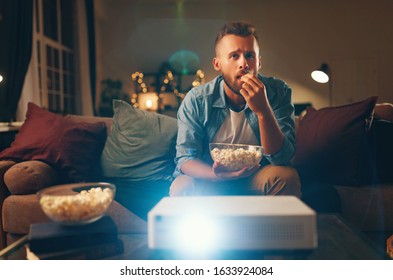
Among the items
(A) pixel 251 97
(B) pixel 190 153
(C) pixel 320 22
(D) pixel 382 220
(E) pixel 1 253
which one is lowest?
(D) pixel 382 220

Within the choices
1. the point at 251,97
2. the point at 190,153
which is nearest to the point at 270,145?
the point at 251,97

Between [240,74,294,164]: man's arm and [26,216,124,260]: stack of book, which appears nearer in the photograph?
[26,216,124,260]: stack of book

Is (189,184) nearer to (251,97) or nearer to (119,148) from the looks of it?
(251,97)

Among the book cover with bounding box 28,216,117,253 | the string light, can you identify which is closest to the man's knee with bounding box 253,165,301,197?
the book cover with bounding box 28,216,117,253

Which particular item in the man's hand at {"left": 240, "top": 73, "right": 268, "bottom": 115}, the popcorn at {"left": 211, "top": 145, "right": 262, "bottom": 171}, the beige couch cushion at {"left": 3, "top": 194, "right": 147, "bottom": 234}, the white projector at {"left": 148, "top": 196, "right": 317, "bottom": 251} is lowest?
the beige couch cushion at {"left": 3, "top": 194, "right": 147, "bottom": 234}

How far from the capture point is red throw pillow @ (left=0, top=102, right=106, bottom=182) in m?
1.81

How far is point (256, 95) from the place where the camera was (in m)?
1.31

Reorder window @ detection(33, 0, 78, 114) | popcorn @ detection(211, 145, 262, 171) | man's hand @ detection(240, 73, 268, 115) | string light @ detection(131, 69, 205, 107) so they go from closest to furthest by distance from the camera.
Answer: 1. popcorn @ detection(211, 145, 262, 171)
2. man's hand @ detection(240, 73, 268, 115)
3. window @ detection(33, 0, 78, 114)
4. string light @ detection(131, 69, 205, 107)

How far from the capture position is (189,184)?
1350mm

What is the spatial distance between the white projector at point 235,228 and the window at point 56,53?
3266 mm

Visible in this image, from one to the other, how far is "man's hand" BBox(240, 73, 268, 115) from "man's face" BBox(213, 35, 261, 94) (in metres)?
0.11

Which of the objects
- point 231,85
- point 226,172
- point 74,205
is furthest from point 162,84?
point 74,205

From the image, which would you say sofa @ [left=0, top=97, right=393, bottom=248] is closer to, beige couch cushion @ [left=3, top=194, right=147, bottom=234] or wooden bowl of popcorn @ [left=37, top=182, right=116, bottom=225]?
beige couch cushion @ [left=3, top=194, right=147, bottom=234]
